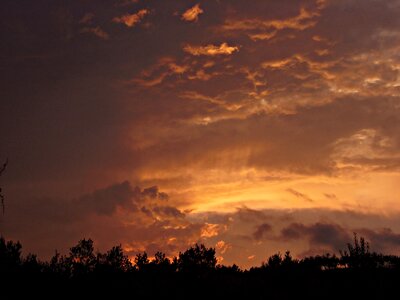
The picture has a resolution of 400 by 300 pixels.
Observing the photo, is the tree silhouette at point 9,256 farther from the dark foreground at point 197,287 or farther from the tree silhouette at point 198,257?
the tree silhouette at point 198,257

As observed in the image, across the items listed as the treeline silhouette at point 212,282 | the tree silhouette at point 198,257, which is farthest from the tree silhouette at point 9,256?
the tree silhouette at point 198,257

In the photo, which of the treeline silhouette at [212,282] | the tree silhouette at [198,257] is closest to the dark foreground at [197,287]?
the treeline silhouette at [212,282]

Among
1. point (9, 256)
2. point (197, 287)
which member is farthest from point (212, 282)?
point (9, 256)

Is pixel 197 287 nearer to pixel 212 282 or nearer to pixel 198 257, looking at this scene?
pixel 212 282

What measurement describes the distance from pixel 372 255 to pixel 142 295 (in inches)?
853

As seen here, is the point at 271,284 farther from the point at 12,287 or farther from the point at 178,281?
the point at 12,287

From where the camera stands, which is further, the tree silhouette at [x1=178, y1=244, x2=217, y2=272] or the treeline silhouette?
the tree silhouette at [x1=178, y1=244, x2=217, y2=272]

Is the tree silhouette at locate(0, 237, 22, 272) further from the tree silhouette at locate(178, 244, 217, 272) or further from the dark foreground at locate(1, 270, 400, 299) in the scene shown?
the tree silhouette at locate(178, 244, 217, 272)

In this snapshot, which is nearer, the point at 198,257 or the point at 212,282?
the point at 212,282

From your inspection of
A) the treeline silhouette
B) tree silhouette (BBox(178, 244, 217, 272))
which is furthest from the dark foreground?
tree silhouette (BBox(178, 244, 217, 272))

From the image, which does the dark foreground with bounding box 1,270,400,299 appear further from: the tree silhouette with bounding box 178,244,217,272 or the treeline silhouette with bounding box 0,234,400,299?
the tree silhouette with bounding box 178,244,217,272

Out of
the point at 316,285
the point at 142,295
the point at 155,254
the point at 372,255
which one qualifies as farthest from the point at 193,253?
the point at 142,295

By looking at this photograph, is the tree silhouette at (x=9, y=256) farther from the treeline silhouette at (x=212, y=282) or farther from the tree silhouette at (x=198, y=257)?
the tree silhouette at (x=198, y=257)

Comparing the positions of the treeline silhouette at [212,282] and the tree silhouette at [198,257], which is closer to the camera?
the treeline silhouette at [212,282]
